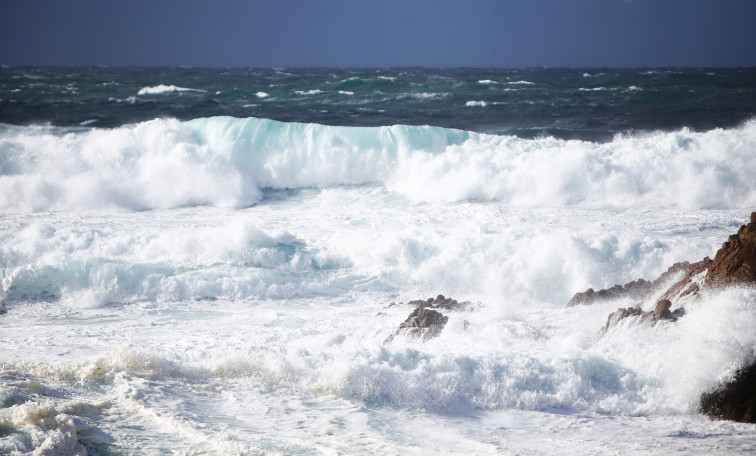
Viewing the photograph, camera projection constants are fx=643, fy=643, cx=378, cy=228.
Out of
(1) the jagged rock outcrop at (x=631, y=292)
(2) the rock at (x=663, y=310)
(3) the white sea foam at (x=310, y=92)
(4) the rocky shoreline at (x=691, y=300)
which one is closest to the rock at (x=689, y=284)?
(4) the rocky shoreline at (x=691, y=300)

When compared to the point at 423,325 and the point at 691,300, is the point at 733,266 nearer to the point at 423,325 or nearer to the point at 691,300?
the point at 691,300

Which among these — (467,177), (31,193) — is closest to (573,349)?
(467,177)

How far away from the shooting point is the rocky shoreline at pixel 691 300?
211 inches

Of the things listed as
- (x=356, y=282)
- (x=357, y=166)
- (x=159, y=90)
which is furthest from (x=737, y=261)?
(x=159, y=90)

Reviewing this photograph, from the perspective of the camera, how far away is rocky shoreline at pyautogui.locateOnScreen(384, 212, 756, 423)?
536 cm

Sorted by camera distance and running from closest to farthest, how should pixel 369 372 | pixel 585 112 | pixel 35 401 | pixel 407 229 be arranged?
1. pixel 35 401
2. pixel 369 372
3. pixel 407 229
4. pixel 585 112

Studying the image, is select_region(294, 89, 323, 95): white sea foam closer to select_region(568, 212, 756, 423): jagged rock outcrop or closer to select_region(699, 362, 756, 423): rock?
select_region(568, 212, 756, 423): jagged rock outcrop

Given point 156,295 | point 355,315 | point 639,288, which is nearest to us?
point 639,288

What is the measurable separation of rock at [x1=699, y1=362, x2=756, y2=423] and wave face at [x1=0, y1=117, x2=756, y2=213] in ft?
28.3

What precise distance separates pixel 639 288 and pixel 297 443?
521cm

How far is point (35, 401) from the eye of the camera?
5.10 meters

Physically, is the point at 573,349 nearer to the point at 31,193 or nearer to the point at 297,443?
the point at 297,443

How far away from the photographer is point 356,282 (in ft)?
33.9

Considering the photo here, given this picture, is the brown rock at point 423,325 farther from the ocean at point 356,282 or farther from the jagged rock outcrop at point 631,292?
the jagged rock outcrop at point 631,292
